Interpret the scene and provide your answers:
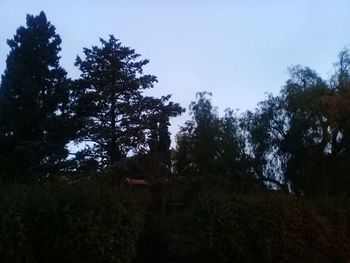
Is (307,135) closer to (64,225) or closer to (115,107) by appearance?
(115,107)

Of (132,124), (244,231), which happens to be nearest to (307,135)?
(132,124)

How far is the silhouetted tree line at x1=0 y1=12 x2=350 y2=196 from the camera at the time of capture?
87.0 ft

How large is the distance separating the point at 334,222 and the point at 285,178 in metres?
10.4

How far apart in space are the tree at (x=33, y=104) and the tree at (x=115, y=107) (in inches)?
49.2

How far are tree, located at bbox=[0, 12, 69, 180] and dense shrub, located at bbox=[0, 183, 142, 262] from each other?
1356 centimetres

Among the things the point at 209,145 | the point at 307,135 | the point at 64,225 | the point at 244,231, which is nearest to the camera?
the point at 64,225

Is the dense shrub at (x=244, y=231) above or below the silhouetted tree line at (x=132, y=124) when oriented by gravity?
below

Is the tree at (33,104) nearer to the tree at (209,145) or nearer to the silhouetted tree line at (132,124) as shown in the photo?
the silhouetted tree line at (132,124)

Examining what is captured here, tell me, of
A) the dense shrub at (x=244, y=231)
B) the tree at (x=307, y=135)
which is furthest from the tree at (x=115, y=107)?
the dense shrub at (x=244, y=231)

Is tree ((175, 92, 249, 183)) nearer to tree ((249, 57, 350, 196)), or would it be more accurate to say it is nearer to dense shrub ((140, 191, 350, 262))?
tree ((249, 57, 350, 196))

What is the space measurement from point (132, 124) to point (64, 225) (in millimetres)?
16092

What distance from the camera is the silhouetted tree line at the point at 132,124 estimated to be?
87.0 feet

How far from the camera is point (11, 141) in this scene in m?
27.2

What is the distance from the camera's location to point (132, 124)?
27.7m
